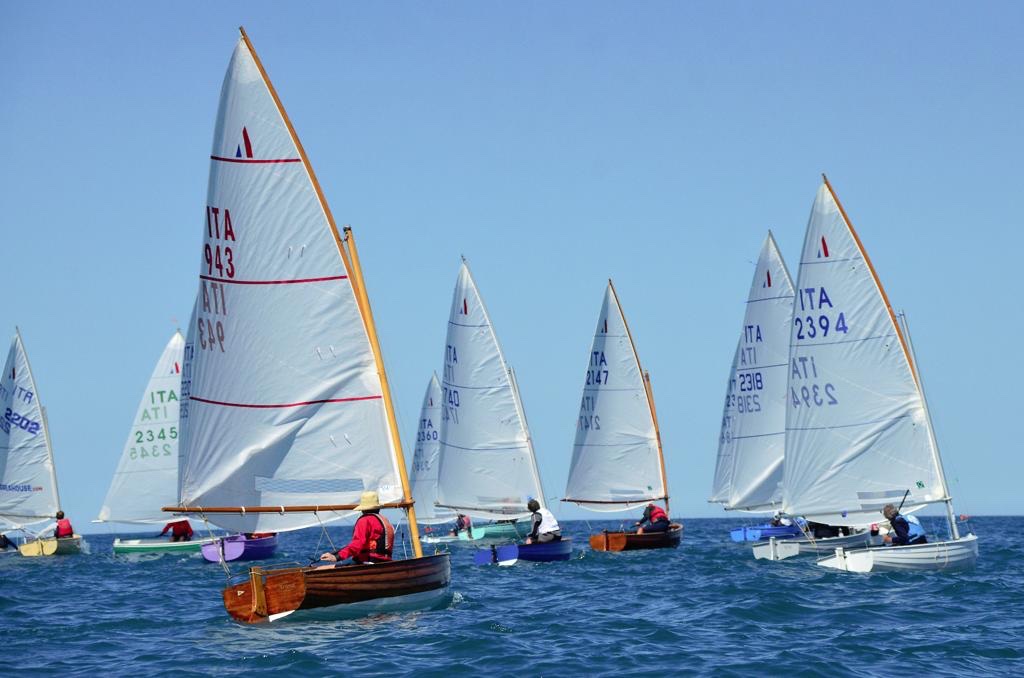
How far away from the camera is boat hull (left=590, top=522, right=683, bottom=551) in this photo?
1566 inches

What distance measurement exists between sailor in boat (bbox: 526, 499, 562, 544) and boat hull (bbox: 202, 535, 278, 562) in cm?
1040

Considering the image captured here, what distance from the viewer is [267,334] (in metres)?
19.9

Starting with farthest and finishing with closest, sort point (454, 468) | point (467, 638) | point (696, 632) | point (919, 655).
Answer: point (454, 468) < point (696, 632) < point (467, 638) < point (919, 655)

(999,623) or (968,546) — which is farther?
(968,546)

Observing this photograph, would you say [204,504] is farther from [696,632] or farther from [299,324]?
[696,632]

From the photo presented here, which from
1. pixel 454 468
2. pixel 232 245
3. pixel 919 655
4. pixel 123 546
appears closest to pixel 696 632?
pixel 919 655

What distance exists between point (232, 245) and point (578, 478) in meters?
26.3

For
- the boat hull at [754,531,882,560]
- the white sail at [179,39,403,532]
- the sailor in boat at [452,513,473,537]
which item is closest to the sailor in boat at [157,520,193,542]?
the sailor in boat at [452,513,473,537]

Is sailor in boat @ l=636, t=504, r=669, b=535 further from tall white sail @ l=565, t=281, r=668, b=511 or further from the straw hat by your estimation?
the straw hat

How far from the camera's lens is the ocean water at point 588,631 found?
48.6 feet

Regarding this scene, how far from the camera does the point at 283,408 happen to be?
787 inches

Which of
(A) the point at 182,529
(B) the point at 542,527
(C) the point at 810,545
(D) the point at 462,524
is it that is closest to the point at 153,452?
(A) the point at 182,529

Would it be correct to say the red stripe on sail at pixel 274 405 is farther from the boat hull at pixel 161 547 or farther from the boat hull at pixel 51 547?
the boat hull at pixel 51 547

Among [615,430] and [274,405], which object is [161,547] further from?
[274,405]
